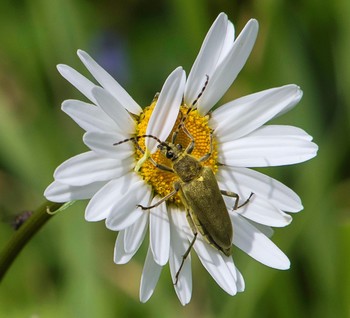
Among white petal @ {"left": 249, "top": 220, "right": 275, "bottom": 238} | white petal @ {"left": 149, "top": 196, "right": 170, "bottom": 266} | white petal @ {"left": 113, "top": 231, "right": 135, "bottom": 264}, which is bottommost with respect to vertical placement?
white petal @ {"left": 249, "top": 220, "right": 275, "bottom": 238}

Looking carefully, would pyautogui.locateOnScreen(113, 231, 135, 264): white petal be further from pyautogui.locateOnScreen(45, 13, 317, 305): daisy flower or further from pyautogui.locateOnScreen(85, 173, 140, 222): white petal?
pyautogui.locateOnScreen(85, 173, 140, 222): white petal

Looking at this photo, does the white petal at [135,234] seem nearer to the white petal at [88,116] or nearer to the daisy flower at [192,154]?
the daisy flower at [192,154]

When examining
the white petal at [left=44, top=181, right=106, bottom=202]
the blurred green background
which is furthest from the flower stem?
the blurred green background

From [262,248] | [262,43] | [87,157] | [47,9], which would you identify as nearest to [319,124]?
[262,43]

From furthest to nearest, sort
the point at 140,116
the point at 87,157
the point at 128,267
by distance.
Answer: the point at 128,267, the point at 140,116, the point at 87,157

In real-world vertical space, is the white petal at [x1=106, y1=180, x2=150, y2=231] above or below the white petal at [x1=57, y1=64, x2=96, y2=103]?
below

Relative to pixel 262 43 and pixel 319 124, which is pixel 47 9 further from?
pixel 319 124
